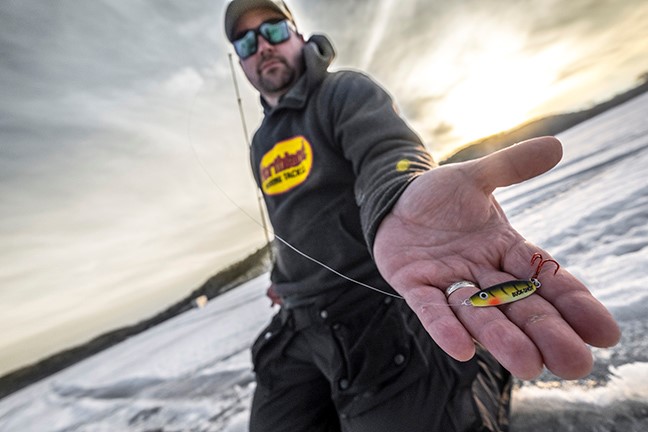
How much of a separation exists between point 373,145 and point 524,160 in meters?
0.83

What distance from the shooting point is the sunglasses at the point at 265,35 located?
8.45 feet

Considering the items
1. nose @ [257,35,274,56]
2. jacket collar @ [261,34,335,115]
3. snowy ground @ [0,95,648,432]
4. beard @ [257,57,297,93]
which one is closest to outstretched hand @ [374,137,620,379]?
snowy ground @ [0,95,648,432]

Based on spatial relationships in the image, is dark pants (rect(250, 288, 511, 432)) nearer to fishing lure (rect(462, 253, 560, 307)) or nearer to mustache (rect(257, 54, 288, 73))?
fishing lure (rect(462, 253, 560, 307))

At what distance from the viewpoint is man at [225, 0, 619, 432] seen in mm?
973

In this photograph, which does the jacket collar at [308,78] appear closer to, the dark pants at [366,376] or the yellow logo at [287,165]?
the yellow logo at [287,165]

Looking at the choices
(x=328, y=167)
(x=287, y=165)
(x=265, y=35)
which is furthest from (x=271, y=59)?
(x=328, y=167)

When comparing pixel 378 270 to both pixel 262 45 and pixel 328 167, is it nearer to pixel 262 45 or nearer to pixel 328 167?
pixel 328 167

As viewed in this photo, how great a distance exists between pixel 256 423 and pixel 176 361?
521 centimetres

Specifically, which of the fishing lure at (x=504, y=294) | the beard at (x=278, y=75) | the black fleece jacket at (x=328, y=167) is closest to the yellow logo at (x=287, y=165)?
the black fleece jacket at (x=328, y=167)

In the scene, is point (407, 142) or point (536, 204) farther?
point (536, 204)

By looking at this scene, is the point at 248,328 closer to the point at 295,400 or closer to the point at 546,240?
the point at 295,400

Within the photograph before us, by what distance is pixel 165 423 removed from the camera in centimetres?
Answer: 317

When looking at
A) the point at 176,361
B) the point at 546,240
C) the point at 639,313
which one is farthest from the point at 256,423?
the point at 176,361

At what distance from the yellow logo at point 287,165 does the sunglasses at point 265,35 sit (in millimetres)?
943
